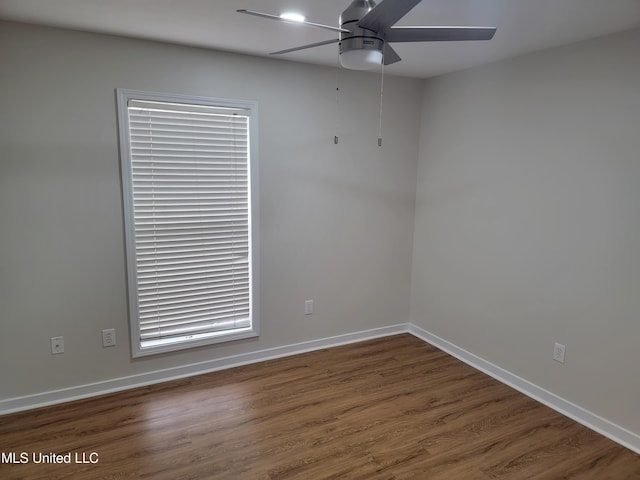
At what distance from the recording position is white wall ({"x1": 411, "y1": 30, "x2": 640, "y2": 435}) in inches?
91.0

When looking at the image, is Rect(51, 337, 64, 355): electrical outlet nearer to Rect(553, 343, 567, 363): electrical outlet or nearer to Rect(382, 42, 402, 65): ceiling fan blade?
Rect(382, 42, 402, 65): ceiling fan blade

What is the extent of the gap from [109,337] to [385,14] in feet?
8.70

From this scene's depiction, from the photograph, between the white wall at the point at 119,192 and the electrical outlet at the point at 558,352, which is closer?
the white wall at the point at 119,192

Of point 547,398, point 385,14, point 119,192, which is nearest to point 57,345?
point 119,192

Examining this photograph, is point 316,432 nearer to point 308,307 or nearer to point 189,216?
point 308,307

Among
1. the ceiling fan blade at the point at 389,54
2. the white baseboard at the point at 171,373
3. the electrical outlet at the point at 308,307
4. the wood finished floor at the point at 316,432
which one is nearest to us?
the ceiling fan blade at the point at 389,54

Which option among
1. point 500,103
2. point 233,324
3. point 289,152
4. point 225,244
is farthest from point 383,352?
point 500,103

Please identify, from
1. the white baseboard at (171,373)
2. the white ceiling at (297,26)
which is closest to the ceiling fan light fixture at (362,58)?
the white ceiling at (297,26)

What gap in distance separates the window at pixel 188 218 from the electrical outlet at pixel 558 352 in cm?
218

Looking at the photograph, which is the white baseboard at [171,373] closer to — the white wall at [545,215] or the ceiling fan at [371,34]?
the white wall at [545,215]

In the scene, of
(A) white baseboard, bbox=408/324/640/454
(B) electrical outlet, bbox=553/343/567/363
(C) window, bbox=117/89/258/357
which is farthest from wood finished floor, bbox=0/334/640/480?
(C) window, bbox=117/89/258/357

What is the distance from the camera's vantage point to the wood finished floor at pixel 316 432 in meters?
2.12

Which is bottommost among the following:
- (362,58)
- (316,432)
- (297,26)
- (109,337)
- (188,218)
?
(316,432)

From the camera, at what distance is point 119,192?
2.67 meters
